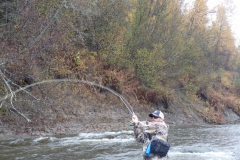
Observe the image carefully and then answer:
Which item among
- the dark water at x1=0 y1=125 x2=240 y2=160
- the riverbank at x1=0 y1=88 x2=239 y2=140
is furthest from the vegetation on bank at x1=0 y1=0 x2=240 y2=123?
the dark water at x1=0 y1=125 x2=240 y2=160

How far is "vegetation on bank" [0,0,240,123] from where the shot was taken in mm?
11430

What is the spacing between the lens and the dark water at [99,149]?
29.2 ft

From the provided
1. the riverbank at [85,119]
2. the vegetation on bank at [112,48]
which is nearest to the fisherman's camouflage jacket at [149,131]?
the vegetation on bank at [112,48]

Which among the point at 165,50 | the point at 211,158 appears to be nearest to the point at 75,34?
the point at 165,50

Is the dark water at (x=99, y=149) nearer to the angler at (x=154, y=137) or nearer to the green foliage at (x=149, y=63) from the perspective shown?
the angler at (x=154, y=137)

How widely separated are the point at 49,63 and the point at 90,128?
3525 millimetres

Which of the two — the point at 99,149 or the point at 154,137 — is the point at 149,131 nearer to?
the point at 154,137

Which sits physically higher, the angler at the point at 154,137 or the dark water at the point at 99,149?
the angler at the point at 154,137

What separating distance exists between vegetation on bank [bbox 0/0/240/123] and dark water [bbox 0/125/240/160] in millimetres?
1447

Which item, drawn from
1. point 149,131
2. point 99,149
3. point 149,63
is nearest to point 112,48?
point 149,63

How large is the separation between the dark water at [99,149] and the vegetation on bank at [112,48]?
1.45 m

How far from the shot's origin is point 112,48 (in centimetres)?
1770

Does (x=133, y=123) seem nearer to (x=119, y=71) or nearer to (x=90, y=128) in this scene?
(x=90, y=128)

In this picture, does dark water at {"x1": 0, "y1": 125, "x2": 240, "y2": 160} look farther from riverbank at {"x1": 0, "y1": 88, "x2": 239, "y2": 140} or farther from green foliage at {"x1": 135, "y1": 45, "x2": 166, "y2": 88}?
green foliage at {"x1": 135, "y1": 45, "x2": 166, "y2": 88}
